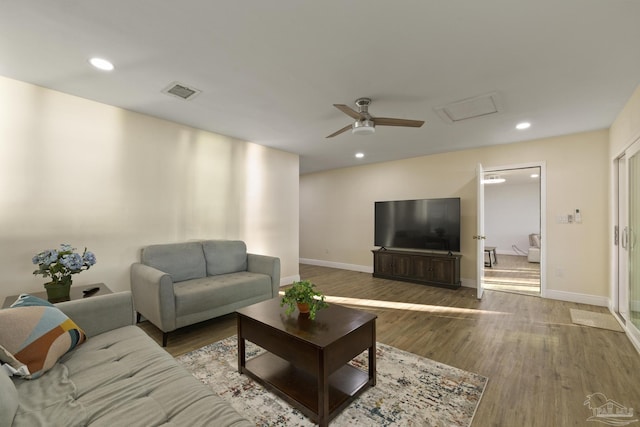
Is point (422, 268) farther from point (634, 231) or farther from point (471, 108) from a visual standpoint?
point (471, 108)

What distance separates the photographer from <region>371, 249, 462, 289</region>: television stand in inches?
187

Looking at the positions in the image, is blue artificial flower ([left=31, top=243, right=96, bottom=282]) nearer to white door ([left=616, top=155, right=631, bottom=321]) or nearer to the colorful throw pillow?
the colorful throw pillow

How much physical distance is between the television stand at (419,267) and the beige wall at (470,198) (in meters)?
0.43

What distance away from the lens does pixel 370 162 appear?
6.16m

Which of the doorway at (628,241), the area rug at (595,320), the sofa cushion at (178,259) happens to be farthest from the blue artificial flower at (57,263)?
the area rug at (595,320)

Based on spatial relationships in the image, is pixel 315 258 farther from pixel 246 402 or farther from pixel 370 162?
pixel 246 402

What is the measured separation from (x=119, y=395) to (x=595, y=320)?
4700 millimetres

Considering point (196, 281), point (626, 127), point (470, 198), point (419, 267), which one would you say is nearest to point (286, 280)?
point (196, 281)

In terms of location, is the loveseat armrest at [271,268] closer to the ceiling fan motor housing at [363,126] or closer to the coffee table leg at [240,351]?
the coffee table leg at [240,351]

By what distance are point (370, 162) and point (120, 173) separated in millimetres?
4613

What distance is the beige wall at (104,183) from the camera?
2559mm

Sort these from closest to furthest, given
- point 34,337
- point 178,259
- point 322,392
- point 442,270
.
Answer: point 34,337 → point 322,392 → point 178,259 → point 442,270

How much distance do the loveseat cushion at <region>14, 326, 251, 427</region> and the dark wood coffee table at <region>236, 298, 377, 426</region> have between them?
598 mm

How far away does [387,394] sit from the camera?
A: 193 cm
